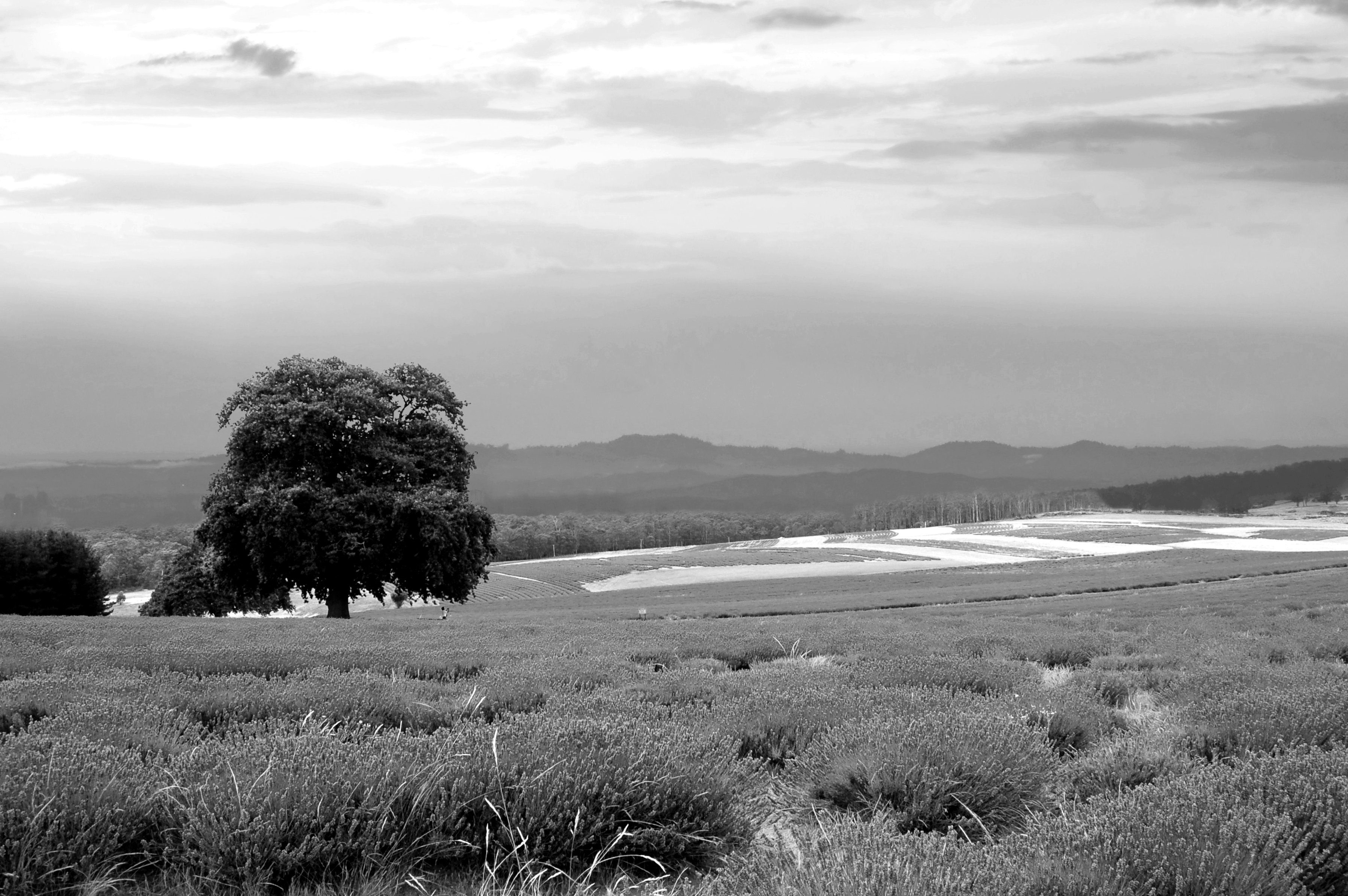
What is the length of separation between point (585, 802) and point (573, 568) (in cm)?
9213

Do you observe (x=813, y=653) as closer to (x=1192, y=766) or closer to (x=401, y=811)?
(x=1192, y=766)

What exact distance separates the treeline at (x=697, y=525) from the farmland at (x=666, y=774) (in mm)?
117081

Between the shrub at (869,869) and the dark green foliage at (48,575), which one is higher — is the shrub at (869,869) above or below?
above

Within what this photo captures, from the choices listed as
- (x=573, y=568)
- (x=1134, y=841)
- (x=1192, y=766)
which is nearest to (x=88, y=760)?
(x=1134, y=841)

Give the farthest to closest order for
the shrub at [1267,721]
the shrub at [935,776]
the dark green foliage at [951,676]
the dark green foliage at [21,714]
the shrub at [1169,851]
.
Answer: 1. the dark green foliage at [951,676]
2. the dark green foliage at [21,714]
3. the shrub at [1267,721]
4. the shrub at [935,776]
5. the shrub at [1169,851]

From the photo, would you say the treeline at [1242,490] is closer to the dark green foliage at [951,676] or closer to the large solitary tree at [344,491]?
the large solitary tree at [344,491]

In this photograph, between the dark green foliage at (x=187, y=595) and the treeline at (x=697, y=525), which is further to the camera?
the treeline at (x=697, y=525)

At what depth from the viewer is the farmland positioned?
3602 mm

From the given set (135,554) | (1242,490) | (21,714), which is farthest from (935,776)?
(1242,490)

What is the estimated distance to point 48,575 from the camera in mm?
66250

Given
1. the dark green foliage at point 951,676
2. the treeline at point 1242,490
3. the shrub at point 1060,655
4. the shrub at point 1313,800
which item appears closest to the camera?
the shrub at point 1313,800

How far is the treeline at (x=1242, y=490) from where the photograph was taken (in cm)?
15012

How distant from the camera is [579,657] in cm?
1015

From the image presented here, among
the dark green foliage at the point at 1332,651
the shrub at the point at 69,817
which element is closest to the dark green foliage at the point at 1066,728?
the shrub at the point at 69,817
